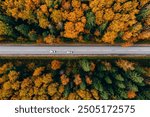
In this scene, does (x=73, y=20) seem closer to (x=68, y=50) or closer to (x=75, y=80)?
(x=68, y=50)

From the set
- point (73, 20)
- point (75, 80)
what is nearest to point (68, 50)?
point (75, 80)

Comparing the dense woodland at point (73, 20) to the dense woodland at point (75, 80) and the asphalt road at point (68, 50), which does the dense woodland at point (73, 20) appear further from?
the dense woodland at point (75, 80)

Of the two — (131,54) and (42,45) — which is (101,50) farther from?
(42,45)

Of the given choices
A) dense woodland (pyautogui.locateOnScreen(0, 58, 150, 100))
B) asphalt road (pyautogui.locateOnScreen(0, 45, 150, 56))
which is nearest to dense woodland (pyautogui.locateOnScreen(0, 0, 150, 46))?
asphalt road (pyautogui.locateOnScreen(0, 45, 150, 56))

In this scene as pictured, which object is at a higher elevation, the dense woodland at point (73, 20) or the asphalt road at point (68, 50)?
the dense woodland at point (73, 20)

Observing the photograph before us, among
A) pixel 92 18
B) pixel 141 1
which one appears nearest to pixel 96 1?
pixel 92 18

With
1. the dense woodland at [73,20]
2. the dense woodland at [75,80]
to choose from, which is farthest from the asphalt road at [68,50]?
the dense woodland at [73,20]

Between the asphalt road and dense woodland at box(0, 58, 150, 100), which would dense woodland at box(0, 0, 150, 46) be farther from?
dense woodland at box(0, 58, 150, 100)
